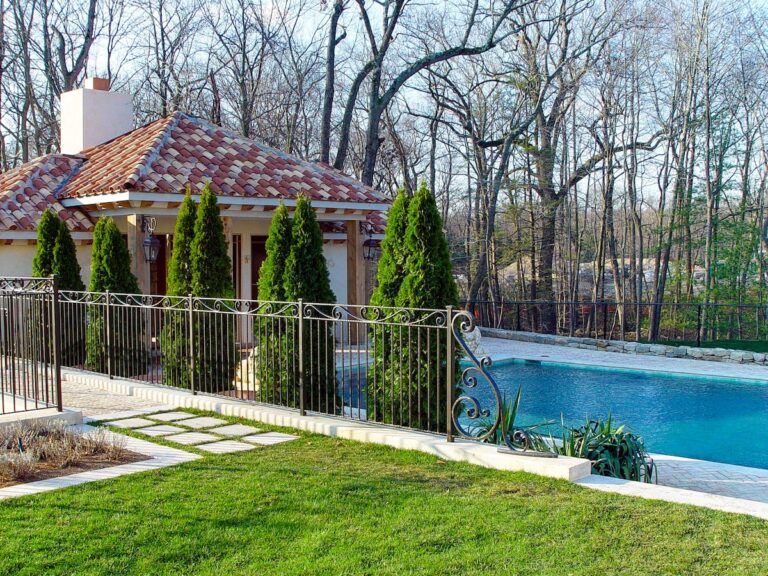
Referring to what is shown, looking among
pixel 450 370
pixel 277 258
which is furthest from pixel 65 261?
pixel 450 370

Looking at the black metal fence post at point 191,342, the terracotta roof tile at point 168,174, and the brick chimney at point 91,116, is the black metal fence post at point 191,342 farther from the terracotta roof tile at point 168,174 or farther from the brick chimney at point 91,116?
the brick chimney at point 91,116

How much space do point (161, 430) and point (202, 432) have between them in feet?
1.38

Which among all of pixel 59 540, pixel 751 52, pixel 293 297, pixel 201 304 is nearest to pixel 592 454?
pixel 293 297

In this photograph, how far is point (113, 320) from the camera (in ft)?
33.0

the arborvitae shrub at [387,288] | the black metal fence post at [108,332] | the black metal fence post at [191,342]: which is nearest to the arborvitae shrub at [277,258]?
the black metal fence post at [191,342]

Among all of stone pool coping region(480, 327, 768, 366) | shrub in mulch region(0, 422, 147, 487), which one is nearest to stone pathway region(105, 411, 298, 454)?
shrub in mulch region(0, 422, 147, 487)

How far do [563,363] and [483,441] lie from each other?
29.4 feet

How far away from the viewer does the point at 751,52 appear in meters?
19.7

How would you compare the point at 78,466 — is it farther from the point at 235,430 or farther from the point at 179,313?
the point at 179,313

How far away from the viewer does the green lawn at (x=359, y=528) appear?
12.6 feet

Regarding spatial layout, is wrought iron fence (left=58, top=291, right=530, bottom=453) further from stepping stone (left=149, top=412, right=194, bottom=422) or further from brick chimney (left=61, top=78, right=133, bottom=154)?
brick chimney (left=61, top=78, right=133, bottom=154)

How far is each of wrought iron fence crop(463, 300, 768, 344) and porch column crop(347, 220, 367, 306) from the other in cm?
615

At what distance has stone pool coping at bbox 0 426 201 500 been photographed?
5148 mm

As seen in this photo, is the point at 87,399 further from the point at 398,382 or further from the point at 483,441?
the point at 483,441
